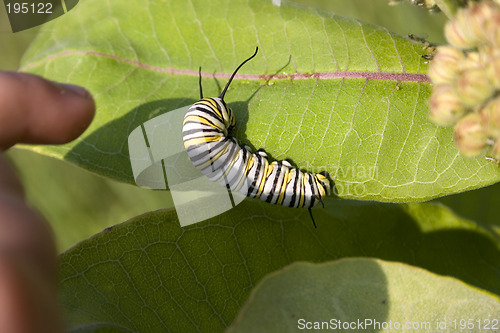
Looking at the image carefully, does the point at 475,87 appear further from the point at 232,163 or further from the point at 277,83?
the point at 232,163

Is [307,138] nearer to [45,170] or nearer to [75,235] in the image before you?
[75,235]

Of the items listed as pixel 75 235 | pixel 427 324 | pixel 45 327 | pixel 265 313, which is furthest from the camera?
pixel 75 235

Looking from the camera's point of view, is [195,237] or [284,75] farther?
[284,75]

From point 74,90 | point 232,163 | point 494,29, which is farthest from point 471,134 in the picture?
point 74,90

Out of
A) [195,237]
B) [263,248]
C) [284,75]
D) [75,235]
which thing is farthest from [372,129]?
[75,235]

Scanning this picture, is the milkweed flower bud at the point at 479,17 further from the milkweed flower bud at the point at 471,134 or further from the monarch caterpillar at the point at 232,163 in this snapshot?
the monarch caterpillar at the point at 232,163

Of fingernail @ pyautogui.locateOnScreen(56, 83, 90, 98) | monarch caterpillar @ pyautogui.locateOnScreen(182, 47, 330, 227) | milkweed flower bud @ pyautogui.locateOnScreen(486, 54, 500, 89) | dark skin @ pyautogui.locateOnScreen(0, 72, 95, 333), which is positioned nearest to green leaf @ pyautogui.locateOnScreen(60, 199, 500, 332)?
monarch caterpillar @ pyautogui.locateOnScreen(182, 47, 330, 227)

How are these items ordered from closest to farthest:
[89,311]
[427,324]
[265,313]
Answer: [265,313], [427,324], [89,311]
